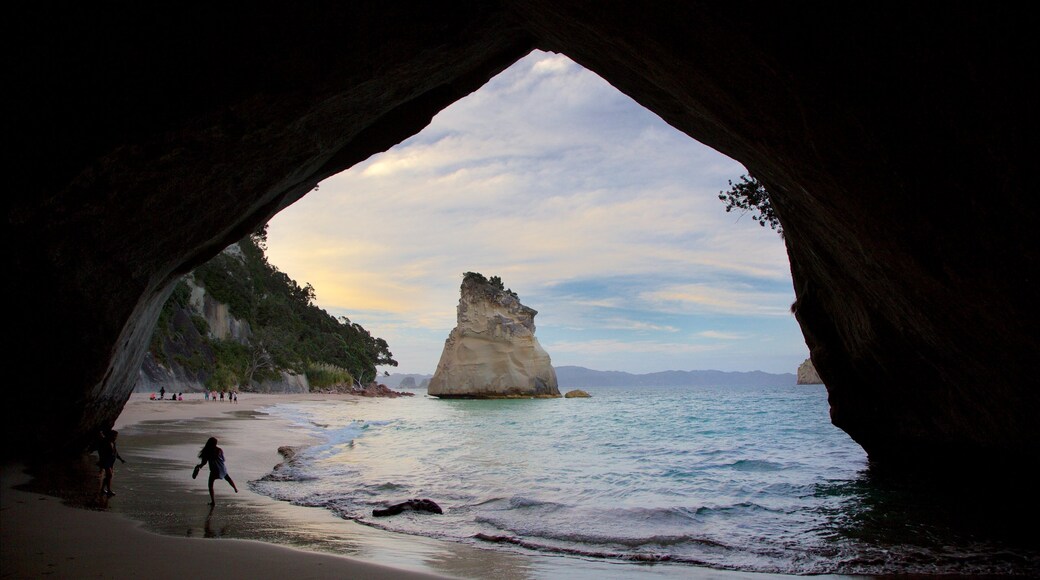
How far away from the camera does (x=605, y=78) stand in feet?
24.2

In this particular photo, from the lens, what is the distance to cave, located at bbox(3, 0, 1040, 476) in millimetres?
3641

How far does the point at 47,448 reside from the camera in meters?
10.5

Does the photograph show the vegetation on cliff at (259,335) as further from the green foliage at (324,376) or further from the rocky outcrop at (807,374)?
the rocky outcrop at (807,374)

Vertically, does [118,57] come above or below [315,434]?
above

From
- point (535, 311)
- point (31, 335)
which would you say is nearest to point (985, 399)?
point (31, 335)

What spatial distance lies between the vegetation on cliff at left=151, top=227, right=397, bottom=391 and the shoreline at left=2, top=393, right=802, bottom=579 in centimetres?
1762

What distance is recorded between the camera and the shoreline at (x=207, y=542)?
216 inches

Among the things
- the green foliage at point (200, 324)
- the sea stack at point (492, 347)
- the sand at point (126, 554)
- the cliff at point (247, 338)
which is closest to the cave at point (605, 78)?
the sand at point (126, 554)

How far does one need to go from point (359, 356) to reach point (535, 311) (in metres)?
34.3

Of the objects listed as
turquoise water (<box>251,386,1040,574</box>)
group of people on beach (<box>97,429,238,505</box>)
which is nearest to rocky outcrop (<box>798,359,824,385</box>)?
turquoise water (<box>251,386,1040,574</box>)

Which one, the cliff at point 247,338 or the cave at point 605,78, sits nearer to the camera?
the cave at point 605,78

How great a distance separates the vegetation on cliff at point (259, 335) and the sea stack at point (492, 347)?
21042 mm

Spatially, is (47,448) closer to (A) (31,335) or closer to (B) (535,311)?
(A) (31,335)

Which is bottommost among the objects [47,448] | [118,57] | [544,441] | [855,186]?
[544,441]
